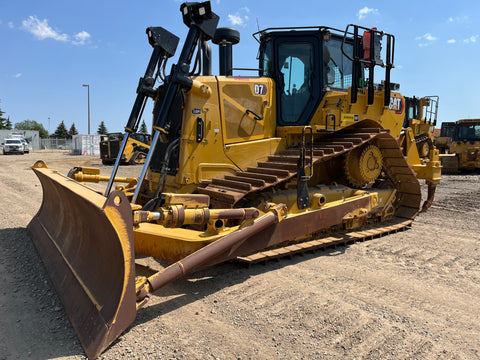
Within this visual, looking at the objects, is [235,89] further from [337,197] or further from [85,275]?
[85,275]

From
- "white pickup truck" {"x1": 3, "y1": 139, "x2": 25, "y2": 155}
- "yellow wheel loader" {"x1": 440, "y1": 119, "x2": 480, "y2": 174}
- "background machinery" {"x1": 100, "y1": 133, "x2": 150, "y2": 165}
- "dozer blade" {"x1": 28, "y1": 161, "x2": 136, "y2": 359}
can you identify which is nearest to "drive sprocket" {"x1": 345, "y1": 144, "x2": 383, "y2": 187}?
"dozer blade" {"x1": 28, "y1": 161, "x2": 136, "y2": 359}

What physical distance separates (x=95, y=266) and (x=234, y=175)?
2.23 m

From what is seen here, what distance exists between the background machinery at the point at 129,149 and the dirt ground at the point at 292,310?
14.3 metres

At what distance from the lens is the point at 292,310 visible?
11.0 ft

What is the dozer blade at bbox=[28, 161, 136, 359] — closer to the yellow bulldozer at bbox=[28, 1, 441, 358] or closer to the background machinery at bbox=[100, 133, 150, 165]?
the yellow bulldozer at bbox=[28, 1, 441, 358]

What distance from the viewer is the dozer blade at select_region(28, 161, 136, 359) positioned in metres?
2.77

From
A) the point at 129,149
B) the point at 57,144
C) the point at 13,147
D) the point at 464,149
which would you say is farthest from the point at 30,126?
the point at 464,149

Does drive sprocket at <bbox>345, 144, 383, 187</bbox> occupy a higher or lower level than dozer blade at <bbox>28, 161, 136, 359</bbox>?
higher

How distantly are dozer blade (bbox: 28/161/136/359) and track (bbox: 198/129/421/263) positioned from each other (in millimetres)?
1512

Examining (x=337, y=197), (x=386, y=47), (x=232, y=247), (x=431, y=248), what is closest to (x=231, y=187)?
(x=232, y=247)

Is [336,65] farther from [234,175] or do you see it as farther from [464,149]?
[464,149]

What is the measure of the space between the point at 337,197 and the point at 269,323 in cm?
280

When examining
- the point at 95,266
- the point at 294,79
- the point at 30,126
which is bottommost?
the point at 95,266

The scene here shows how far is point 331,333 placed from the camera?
2.98m
